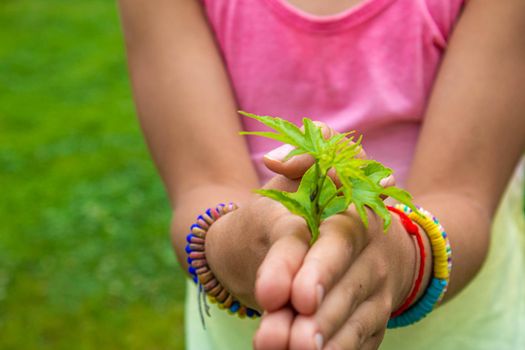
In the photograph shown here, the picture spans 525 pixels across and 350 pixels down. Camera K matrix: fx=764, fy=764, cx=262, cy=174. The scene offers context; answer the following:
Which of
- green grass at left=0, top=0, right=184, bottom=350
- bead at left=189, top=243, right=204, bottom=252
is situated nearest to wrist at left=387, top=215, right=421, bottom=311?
bead at left=189, top=243, right=204, bottom=252

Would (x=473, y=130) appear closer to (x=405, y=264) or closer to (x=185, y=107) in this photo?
(x=405, y=264)

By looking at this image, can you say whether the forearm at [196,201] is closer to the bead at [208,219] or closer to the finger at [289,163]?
the bead at [208,219]

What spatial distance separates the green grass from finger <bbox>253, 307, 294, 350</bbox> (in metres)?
2.39

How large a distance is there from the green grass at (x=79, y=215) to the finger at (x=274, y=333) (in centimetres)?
239

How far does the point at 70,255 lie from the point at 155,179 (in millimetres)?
791

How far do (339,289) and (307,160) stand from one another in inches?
8.9

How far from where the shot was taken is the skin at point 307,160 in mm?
934

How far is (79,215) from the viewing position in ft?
13.0

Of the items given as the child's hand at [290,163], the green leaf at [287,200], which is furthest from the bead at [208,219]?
the green leaf at [287,200]

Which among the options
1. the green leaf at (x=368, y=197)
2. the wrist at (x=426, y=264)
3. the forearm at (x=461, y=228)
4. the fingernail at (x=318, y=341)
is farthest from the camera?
the forearm at (x=461, y=228)

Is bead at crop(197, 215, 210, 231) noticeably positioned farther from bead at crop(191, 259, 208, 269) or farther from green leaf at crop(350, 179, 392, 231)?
green leaf at crop(350, 179, 392, 231)

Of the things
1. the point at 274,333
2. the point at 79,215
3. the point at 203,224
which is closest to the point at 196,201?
the point at 203,224

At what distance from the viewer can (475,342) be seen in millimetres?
1532

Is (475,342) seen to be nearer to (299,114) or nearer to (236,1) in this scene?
(299,114)
